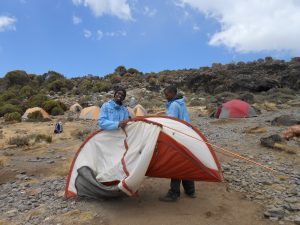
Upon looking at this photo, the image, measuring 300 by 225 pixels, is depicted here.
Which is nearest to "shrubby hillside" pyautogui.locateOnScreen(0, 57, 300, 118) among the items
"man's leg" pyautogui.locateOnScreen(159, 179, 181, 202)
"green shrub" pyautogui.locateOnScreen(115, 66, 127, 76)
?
"green shrub" pyautogui.locateOnScreen(115, 66, 127, 76)

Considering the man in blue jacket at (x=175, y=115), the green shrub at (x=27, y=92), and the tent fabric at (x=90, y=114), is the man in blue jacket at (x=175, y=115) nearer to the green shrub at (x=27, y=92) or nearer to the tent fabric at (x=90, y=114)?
the tent fabric at (x=90, y=114)

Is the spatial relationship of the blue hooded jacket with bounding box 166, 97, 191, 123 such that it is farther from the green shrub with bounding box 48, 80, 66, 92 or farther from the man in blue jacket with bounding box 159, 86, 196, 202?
the green shrub with bounding box 48, 80, 66, 92

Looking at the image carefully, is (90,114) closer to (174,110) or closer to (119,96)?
(119,96)

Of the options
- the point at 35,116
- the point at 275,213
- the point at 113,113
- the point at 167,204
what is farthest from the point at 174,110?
the point at 35,116

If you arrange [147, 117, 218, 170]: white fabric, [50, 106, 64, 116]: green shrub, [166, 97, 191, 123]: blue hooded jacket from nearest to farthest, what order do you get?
[147, 117, 218, 170]: white fabric → [166, 97, 191, 123]: blue hooded jacket → [50, 106, 64, 116]: green shrub

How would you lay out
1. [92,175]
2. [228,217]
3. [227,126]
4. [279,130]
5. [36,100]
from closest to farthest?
[228,217], [92,175], [279,130], [227,126], [36,100]

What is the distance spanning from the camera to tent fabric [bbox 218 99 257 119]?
17872 millimetres

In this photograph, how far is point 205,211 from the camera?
545 centimetres

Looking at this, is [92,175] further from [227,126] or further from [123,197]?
[227,126]

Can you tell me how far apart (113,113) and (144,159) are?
3.84 ft

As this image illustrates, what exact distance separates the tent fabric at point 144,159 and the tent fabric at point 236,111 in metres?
12.5

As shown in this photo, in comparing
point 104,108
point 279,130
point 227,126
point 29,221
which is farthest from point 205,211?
point 227,126

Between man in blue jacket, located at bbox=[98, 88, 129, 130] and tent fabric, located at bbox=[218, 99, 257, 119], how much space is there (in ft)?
41.5

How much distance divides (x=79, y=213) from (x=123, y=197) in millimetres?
825
